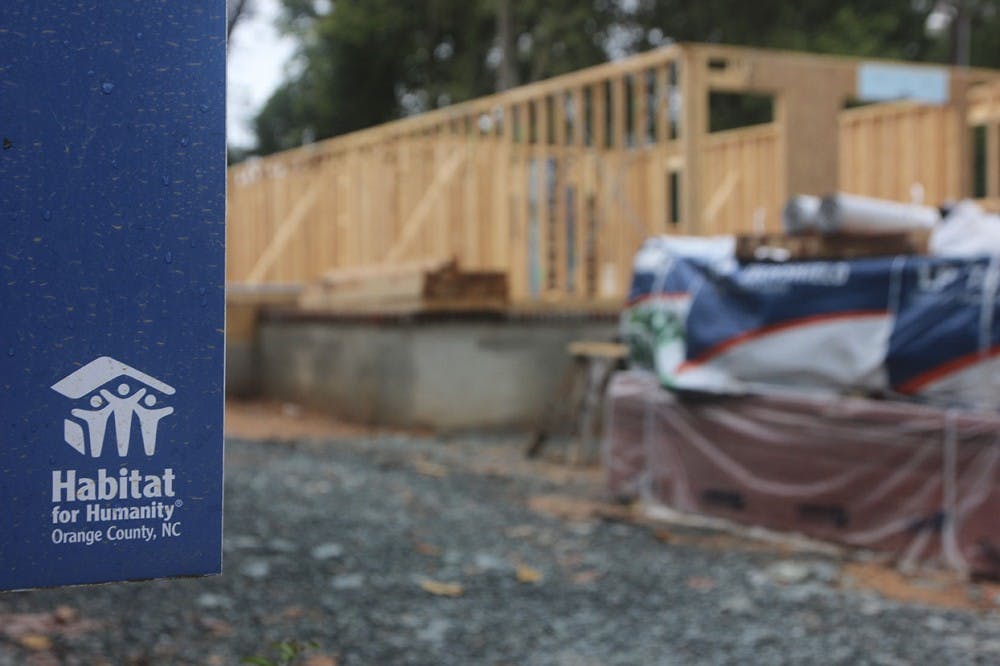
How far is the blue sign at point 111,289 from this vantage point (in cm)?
134

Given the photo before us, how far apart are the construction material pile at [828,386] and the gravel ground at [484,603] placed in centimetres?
33

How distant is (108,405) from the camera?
137 cm

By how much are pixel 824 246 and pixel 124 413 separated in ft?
17.7

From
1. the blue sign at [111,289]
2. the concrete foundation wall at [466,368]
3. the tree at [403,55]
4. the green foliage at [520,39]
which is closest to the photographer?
the blue sign at [111,289]

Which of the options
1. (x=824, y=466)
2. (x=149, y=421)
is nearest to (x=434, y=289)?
(x=824, y=466)

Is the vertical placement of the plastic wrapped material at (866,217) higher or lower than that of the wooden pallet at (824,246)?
higher

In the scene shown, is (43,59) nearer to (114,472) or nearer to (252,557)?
(114,472)

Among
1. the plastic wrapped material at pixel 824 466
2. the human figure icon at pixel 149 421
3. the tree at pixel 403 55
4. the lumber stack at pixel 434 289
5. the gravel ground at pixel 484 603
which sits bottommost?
the gravel ground at pixel 484 603

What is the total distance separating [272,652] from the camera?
13.0 feet

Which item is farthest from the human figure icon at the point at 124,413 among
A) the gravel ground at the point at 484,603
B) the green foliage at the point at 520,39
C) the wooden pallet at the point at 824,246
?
the green foliage at the point at 520,39

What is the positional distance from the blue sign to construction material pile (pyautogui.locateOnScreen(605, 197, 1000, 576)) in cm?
461

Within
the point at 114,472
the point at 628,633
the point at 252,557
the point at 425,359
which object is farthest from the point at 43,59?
the point at 425,359

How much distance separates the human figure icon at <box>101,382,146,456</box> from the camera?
1.38 meters

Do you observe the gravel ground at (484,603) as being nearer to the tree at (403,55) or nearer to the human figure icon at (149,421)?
the human figure icon at (149,421)
